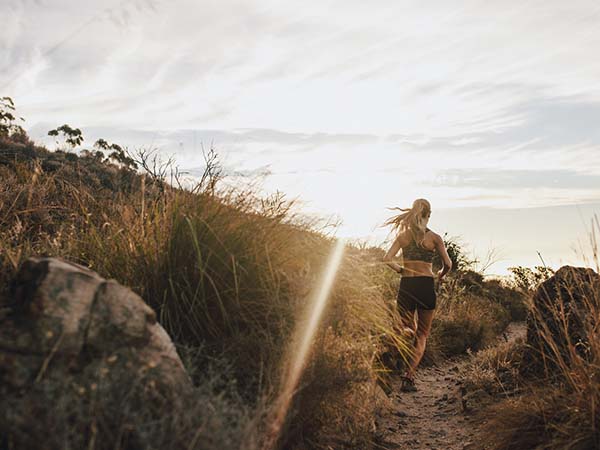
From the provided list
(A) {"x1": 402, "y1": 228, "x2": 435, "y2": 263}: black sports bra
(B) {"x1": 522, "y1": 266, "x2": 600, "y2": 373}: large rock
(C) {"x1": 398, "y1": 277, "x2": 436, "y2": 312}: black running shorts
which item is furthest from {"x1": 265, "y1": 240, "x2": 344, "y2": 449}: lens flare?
(A) {"x1": 402, "y1": 228, "x2": 435, "y2": 263}: black sports bra

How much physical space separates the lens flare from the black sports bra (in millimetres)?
2988

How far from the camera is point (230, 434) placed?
2.82 metres

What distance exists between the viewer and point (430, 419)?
6.25 metres

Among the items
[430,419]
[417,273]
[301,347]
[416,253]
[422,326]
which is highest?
[416,253]

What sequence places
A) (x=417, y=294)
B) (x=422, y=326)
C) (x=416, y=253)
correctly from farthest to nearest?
(x=416, y=253) < (x=422, y=326) < (x=417, y=294)

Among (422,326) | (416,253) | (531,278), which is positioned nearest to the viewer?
(422,326)

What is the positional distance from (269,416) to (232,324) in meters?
1.15

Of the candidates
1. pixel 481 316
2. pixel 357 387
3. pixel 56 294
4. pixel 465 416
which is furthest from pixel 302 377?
pixel 481 316

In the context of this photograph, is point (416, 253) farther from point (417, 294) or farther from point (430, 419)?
point (430, 419)

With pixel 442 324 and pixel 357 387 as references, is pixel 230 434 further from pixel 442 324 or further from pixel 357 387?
pixel 442 324

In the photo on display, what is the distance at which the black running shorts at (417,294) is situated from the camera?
285 inches

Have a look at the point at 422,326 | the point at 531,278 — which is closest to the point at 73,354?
the point at 422,326

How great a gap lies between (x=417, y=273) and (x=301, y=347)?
11.9ft

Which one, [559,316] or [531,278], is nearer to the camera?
[559,316]
